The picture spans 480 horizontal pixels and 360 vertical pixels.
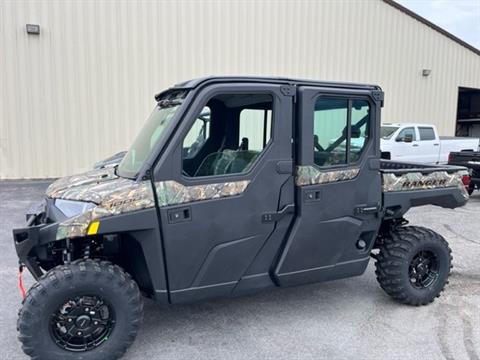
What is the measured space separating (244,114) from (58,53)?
10.2 metres

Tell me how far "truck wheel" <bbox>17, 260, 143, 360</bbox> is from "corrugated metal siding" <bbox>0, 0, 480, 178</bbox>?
407 inches

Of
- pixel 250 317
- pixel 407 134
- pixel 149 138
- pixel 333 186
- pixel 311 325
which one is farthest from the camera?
pixel 407 134

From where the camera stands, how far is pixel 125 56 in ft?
42.0

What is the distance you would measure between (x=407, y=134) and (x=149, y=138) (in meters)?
11.6

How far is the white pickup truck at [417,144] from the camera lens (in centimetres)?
1304

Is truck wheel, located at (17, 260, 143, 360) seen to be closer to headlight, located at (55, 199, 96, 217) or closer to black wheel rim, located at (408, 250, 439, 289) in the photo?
headlight, located at (55, 199, 96, 217)

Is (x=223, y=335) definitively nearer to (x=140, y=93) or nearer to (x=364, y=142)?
(x=364, y=142)

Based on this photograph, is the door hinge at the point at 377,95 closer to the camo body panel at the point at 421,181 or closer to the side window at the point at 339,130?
the side window at the point at 339,130

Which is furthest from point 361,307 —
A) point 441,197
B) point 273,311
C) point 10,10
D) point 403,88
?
point 403,88

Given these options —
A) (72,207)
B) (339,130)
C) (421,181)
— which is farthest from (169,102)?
(421,181)

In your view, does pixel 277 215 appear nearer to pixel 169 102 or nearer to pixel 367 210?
pixel 367 210

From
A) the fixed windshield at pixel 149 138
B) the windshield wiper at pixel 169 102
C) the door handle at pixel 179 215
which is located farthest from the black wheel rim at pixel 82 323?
the windshield wiper at pixel 169 102

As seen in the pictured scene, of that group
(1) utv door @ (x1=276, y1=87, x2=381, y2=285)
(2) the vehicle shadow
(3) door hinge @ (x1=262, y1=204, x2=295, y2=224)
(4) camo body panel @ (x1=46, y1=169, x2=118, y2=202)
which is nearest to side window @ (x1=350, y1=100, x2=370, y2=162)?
(1) utv door @ (x1=276, y1=87, x2=381, y2=285)

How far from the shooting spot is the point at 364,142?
155 inches
